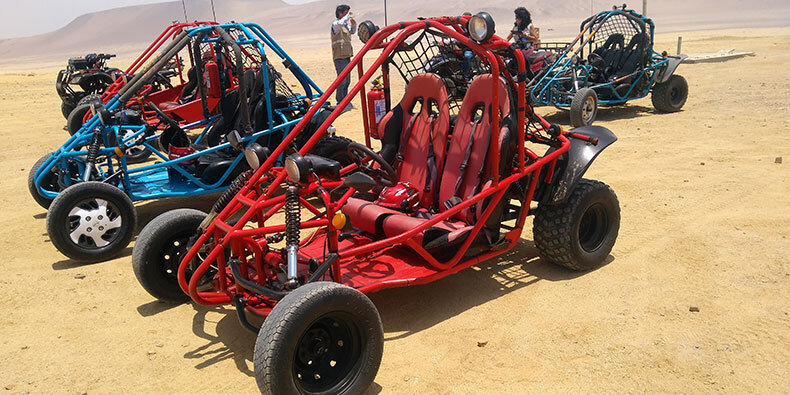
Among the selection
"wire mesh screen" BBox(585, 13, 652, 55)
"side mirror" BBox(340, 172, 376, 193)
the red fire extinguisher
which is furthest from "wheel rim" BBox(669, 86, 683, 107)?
"side mirror" BBox(340, 172, 376, 193)

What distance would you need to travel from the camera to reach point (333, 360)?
338 cm

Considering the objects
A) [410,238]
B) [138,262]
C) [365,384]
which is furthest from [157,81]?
[365,384]

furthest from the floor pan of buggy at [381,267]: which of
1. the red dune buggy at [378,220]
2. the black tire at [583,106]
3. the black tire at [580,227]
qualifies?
the black tire at [583,106]

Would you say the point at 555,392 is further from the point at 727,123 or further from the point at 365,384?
the point at 727,123

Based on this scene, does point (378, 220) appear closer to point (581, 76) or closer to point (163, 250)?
point (163, 250)

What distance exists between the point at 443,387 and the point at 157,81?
9.66 meters

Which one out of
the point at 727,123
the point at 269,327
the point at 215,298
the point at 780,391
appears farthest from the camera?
the point at 727,123

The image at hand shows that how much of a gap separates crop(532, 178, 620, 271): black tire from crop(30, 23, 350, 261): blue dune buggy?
7.16ft

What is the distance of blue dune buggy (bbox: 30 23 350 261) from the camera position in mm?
5539

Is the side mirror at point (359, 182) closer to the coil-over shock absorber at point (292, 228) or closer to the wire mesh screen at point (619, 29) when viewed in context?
the coil-over shock absorber at point (292, 228)

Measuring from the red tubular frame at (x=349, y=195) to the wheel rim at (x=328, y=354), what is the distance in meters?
0.44

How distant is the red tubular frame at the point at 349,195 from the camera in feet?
12.1

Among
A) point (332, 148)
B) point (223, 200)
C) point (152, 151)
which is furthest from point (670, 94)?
point (223, 200)

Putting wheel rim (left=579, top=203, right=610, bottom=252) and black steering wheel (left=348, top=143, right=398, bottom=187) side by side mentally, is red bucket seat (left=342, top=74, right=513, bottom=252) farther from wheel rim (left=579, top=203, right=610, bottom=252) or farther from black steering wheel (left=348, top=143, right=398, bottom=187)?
wheel rim (left=579, top=203, right=610, bottom=252)
